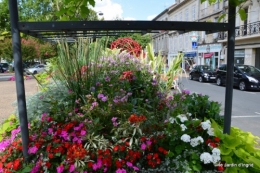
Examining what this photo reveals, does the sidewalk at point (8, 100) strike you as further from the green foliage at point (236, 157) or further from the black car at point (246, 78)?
the black car at point (246, 78)

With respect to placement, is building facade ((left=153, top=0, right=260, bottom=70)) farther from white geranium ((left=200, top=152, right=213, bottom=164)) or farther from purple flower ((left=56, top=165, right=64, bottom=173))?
purple flower ((left=56, top=165, right=64, bottom=173))

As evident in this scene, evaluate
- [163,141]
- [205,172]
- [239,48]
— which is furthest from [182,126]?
[239,48]

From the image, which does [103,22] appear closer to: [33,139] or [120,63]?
[33,139]

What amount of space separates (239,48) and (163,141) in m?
22.9

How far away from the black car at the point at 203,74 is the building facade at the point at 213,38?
126 centimetres

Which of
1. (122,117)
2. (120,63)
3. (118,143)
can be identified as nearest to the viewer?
(118,143)

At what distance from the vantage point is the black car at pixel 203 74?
18.1 meters

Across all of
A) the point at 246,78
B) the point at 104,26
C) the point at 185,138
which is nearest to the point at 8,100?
the point at 104,26

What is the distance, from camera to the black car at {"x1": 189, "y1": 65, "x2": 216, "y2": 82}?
18.1 metres

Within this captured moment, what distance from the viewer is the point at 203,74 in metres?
18.8

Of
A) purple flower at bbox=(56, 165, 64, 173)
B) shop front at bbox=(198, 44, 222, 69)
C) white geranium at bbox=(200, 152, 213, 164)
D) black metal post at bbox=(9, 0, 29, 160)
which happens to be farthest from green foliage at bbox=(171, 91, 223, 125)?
shop front at bbox=(198, 44, 222, 69)

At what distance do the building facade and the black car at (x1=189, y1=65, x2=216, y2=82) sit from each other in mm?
1258

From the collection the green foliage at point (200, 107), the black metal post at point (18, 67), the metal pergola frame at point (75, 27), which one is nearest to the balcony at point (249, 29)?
the green foliage at point (200, 107)

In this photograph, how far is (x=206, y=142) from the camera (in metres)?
2.03
